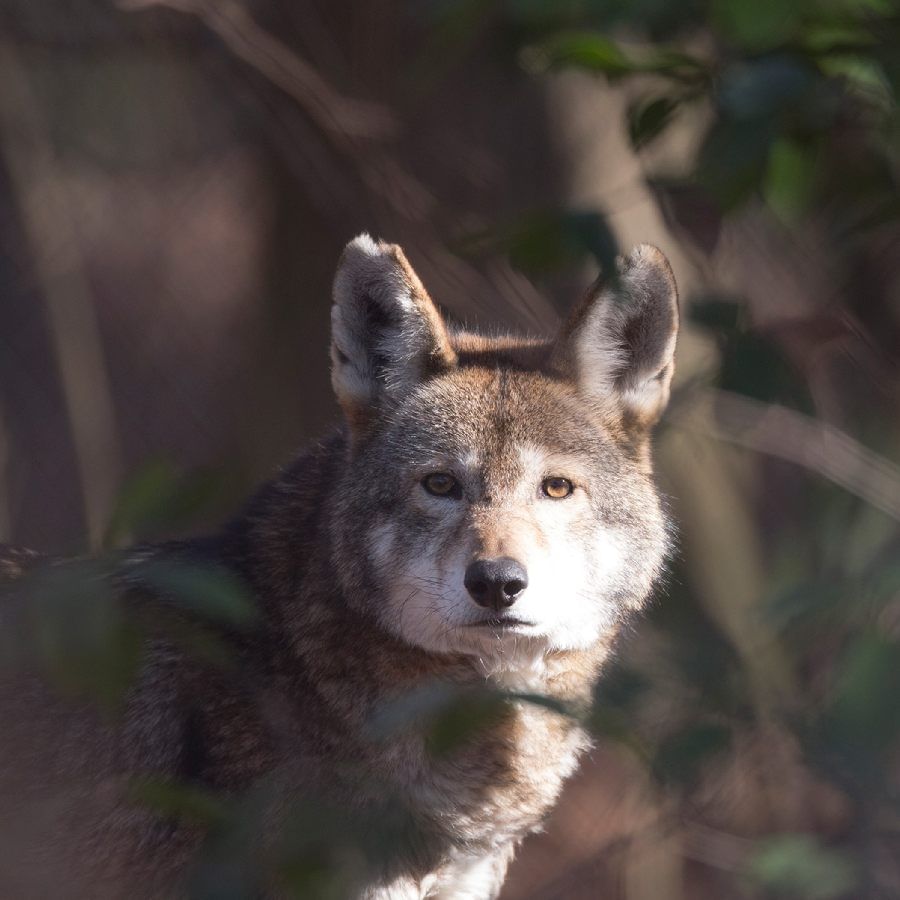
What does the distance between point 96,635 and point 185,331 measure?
29.3 feet

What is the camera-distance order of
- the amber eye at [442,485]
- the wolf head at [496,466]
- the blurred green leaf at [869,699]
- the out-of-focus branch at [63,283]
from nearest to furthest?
the blurred green leaf at [869,699], the wolf head at [496,466], the amber eye at [442,485], the out-of-focus branch at [63,283]

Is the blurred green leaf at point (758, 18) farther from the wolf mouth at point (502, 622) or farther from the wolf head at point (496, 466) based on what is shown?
the wolf mouth at point (502, 622)

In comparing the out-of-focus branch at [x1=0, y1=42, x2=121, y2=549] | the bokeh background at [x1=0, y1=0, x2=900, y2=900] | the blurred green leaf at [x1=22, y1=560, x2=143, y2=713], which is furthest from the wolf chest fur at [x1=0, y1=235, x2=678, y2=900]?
the out-of-focus branch at [x1=0, y1=42, x2=121, y2=549]

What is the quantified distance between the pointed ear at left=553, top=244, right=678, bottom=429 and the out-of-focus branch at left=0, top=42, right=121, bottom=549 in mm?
3507

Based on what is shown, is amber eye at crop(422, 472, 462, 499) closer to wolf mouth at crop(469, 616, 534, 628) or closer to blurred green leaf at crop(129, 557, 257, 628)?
wolf mouth at crop(469, 616, 534, 628)

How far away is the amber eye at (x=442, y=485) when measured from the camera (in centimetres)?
342

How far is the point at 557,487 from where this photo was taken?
137 inches

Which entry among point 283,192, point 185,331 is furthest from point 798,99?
point 185,331

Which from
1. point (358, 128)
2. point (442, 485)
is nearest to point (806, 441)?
point (442, 485)

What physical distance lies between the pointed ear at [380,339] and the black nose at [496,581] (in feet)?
2.53

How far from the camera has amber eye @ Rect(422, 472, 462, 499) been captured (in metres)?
3.42

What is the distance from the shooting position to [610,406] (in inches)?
147

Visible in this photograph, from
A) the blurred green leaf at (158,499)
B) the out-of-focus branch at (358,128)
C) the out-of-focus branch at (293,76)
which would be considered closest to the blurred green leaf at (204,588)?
the blurred green leaf at (158,499)

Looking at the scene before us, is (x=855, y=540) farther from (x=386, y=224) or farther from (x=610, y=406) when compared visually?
(x=386, y=224)
